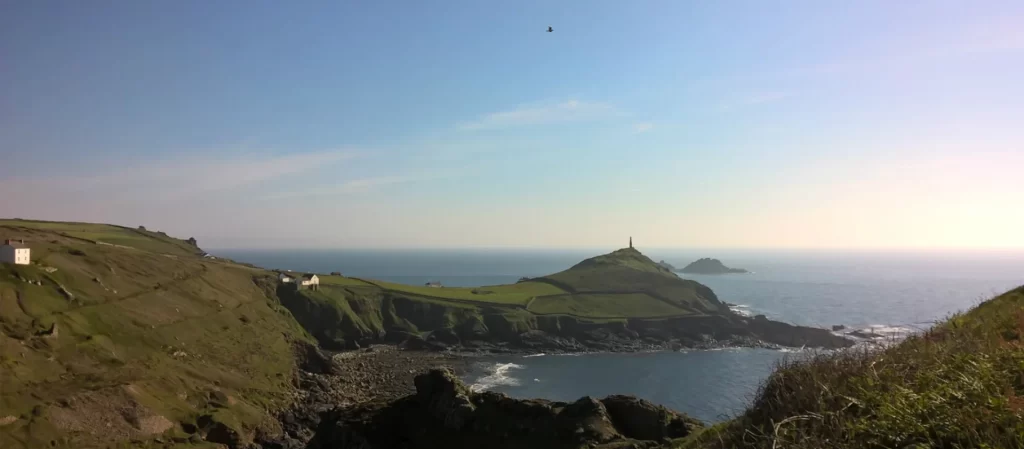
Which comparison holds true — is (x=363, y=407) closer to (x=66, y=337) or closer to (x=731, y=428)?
(x=66, y=337)

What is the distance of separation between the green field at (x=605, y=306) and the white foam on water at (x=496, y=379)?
110ft

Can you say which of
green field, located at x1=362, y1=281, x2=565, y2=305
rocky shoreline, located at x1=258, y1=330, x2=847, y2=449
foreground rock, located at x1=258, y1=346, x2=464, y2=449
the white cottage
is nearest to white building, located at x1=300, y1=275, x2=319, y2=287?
the white cottage

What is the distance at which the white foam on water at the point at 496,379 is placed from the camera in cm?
8188

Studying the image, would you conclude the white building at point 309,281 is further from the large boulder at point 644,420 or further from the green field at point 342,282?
the large boulder at point 644,420

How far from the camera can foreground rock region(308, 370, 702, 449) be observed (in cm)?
3631

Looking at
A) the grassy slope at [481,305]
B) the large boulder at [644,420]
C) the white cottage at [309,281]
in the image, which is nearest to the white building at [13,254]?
the grassy slope at [481,305]

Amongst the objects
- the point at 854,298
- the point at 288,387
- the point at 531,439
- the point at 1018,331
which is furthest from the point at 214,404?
the point at 854,298

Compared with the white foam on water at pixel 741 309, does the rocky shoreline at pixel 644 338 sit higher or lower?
lower

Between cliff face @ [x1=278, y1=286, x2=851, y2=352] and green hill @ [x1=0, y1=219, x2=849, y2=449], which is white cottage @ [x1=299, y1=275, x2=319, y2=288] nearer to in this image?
cliff face @ [x1=278, y1=286, x2=851, y2=352]

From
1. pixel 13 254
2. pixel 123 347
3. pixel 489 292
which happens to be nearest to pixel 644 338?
pixel 489 292

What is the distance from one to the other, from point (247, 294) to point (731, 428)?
98180mm

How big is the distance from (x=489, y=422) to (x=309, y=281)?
281ft

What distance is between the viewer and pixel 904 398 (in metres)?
8.99

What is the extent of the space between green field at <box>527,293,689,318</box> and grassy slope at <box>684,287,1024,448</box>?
11780cm
